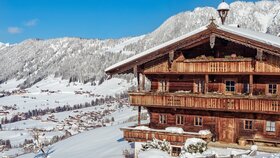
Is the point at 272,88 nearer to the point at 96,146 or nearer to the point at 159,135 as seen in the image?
the point at 159,135

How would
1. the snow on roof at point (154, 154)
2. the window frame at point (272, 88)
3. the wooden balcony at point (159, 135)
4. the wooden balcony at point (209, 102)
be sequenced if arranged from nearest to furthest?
1. the wooden balcony at point (209, 102)
2. the snow on roof at point (154, 154)
3. the window frame at point (272, 88)
4. the wooden balcony at point (159, 135)

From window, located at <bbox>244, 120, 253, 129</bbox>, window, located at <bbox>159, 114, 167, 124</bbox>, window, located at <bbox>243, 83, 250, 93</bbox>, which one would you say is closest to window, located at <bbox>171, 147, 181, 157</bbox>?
window, located at <bbox>159, 114, 167, 124</bbox>

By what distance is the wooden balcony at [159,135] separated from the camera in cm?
3270

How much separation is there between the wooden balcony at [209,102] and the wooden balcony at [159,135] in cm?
202

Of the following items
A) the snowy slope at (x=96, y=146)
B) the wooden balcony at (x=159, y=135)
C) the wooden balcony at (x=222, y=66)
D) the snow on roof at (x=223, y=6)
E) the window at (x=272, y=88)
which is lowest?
the snowy slope at (x=96, y=146)

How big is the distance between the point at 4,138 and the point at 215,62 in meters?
91.1

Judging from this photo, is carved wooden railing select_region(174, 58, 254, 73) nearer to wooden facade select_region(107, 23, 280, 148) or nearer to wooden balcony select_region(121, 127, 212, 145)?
wooden facade select_region(107, 23, 280, 148)

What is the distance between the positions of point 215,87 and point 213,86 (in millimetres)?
180

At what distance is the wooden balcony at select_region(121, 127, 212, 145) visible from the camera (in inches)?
1287

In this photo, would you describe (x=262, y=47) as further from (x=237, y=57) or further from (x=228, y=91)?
(x=228, y=91)

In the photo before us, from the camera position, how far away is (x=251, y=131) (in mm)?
33125

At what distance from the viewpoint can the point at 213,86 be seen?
3500 centimetres

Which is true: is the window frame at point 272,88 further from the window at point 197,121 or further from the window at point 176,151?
the window at point 176,151

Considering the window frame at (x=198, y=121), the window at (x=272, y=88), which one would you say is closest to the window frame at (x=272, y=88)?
the window at (x=272, y=88)
